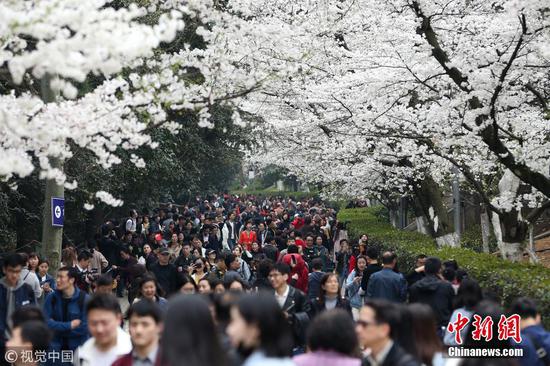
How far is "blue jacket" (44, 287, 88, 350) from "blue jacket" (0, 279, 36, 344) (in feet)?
2.49

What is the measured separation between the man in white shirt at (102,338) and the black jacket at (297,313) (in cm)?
250

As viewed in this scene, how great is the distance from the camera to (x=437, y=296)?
917cm

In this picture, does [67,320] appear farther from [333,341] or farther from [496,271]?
[496,271]

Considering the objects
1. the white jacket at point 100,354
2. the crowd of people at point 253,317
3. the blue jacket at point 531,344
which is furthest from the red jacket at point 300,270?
the white jacket at point 100,354

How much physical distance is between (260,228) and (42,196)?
256 inches

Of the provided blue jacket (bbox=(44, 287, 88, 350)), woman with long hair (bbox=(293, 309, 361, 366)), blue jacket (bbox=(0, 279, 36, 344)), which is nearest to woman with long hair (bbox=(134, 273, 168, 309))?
blue jacket (bbox=(44, 287, 88, 350))

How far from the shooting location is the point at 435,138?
53.0 ft

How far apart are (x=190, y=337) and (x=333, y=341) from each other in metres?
1.11

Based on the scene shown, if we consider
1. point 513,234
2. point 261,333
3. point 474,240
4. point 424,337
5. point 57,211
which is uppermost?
point 57,211


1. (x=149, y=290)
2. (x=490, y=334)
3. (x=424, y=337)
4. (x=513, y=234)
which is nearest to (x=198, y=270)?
(x=149, y=290)

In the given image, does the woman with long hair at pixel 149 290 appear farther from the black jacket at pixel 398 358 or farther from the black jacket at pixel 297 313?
the black jacket at pixel 398 358

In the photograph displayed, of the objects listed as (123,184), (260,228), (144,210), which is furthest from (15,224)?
(144,210)

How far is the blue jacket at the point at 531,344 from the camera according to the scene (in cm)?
616

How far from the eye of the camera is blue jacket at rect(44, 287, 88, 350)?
318 inches
